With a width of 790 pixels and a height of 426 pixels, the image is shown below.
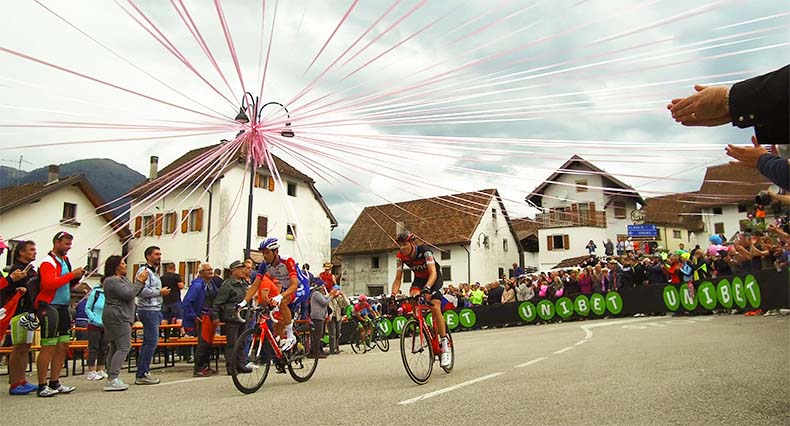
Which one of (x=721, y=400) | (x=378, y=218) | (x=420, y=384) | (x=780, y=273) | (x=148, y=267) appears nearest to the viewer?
(x=721, y=400)

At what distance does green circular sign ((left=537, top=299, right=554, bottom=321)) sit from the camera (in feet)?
68.6

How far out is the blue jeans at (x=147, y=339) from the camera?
8.51m

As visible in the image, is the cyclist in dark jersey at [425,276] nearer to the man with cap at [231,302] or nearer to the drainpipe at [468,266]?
the man with cap at [231,302]

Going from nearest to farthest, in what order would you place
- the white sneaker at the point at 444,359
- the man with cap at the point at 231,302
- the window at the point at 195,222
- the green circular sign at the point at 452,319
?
the white sneaker at the point at 444,359 → the man with cap at the point at 231,302 → the green circular sign at the point at 452,319 → the window at the point at 195,222

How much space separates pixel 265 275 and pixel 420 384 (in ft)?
8.99

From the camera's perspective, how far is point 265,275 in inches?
316

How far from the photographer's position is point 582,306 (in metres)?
20.3

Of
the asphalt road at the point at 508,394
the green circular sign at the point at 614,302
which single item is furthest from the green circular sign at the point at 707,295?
the asphalt road at the point at 508,394

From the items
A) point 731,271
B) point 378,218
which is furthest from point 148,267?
point 378,218

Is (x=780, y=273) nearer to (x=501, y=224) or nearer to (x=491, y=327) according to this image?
(x=491, y=327)

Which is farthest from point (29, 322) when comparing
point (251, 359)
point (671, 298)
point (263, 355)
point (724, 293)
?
point (671, 298)

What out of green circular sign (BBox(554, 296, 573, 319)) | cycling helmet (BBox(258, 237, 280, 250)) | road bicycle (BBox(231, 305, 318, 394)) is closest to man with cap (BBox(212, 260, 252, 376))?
road bicycle (BBox(231, 305, 318, 394))

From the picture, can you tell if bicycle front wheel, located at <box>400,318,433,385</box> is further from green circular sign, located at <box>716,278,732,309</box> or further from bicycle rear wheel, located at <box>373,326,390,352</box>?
green circular sign, located at <box>716,278,732,309</box>

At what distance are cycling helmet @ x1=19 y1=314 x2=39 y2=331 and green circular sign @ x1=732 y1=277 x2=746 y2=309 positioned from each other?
50.6 ft
